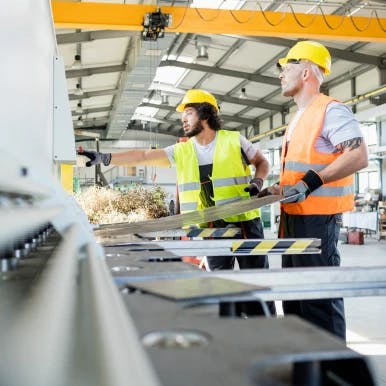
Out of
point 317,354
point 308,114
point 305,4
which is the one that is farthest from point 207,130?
point 305,4

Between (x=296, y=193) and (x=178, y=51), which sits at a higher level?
(x=178, y=51)

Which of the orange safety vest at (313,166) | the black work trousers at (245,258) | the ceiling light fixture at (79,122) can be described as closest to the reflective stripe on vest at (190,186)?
the black work trousers at (245,258)

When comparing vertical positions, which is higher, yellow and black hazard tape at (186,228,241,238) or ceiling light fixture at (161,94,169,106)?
ceiling light fixture at (161,94,169,106)

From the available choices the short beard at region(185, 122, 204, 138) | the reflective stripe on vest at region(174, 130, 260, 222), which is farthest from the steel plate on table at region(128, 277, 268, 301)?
the short beard at region(185, 122, 204, 138)

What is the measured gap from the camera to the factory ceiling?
712cm

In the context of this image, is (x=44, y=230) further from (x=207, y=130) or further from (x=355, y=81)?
(x=355, y=81)

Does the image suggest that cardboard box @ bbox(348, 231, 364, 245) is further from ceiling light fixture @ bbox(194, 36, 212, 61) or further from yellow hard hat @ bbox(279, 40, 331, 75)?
yellow hard hat @ bbox(279, 40, 331, 75)

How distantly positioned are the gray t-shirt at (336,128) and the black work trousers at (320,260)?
0.37 meters

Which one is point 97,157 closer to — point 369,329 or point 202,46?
point 369,329

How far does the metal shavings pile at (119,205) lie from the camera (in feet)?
20.2

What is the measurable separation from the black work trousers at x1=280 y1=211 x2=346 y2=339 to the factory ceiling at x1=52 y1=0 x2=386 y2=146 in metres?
2.79

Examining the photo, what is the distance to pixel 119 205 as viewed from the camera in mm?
6473

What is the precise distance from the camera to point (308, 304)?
2.21 meters

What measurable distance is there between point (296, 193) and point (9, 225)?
186 cm
